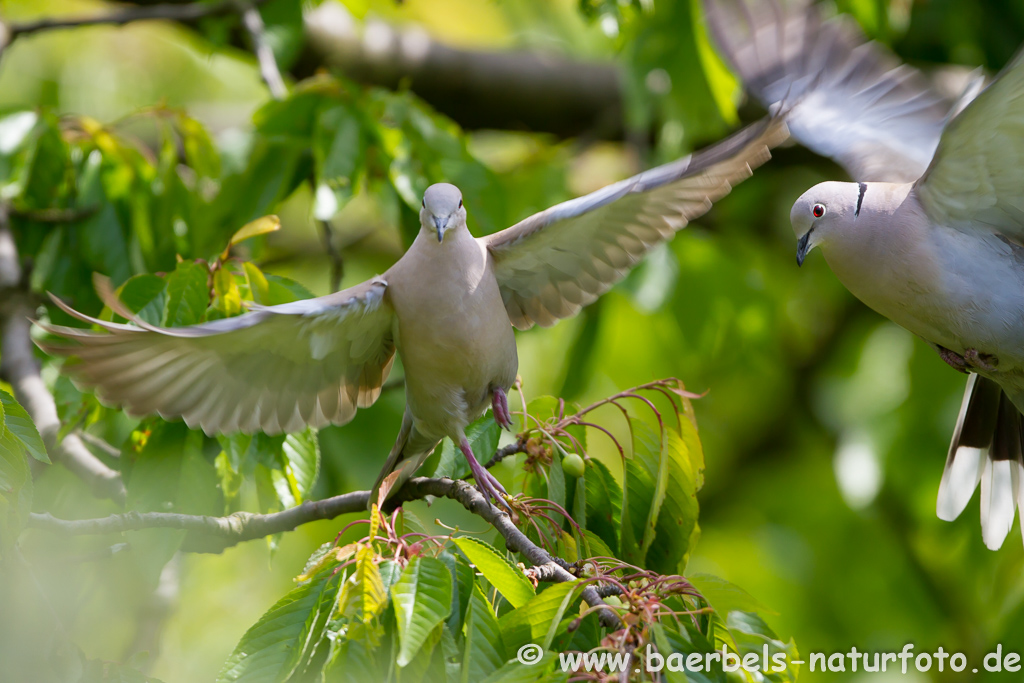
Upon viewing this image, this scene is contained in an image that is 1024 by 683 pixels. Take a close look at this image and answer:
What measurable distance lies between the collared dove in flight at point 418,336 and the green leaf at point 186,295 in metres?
0.18

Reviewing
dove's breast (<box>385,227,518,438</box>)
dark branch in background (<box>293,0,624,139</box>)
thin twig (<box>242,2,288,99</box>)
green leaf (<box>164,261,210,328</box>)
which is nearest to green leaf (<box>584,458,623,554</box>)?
dove's breast (<box>385,227,518,438</box>)

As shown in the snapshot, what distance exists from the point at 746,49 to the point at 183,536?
2.94 meters

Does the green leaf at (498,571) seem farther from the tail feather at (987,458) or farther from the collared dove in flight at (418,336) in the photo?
the tail feather at (987,458)

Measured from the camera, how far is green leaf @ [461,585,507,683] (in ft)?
6.42

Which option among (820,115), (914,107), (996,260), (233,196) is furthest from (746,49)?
(233,196)

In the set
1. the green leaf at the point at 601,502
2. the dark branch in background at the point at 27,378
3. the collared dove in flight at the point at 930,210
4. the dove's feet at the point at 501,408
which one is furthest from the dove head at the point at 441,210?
the dark branch in background at the point at 27,378

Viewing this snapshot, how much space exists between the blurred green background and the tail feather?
4.30 ft

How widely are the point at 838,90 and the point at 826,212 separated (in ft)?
3.85

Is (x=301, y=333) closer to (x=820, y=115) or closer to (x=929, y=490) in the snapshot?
(x=820, y=115)

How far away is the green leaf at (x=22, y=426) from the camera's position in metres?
2.10

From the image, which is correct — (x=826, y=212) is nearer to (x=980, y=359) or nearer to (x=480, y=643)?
(x=980, y=359)

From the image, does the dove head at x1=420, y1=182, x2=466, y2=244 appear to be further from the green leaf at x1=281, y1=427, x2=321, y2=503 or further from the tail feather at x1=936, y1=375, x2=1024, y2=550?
the tail feather at x1=936, y1=375, x2=1024, y2=550

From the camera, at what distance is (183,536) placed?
276 cm

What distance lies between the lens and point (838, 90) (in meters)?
4.03
